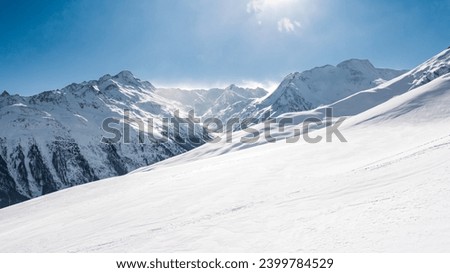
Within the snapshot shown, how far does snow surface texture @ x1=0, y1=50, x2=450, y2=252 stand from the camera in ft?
39.2

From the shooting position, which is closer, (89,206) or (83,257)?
(83,257)

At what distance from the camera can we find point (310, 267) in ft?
34.6

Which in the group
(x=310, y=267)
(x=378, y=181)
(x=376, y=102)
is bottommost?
(x=310, y=267)

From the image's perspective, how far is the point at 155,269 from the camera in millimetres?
11930

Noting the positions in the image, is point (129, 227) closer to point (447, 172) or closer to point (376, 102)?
point (447, 172)

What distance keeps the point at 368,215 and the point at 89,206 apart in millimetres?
22205

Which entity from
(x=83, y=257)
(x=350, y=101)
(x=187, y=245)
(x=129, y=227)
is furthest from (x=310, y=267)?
(x=350, y=101)

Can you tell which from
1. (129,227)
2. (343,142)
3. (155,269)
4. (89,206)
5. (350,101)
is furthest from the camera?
(350,101)

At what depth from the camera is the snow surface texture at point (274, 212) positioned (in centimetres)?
1194

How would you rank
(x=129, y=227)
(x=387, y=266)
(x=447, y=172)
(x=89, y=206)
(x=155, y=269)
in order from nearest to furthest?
(x=387, y=266) → (x=155, y=269) → (x=447, y=172) → (x=129, y=227) → (x=89, y=206)

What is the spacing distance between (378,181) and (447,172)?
3362 mm

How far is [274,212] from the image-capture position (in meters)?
16.5

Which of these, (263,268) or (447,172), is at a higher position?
(447,172)

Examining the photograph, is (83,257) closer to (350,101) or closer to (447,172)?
(447,172)
